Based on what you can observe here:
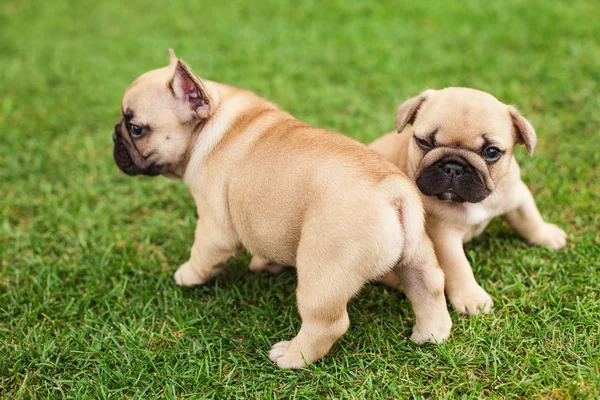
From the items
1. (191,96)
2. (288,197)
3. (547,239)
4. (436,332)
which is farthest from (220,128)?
(547,239)

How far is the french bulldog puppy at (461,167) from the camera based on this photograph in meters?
3.86

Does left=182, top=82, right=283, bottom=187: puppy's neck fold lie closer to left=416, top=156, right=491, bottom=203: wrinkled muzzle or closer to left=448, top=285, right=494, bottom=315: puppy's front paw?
left=416, top=156, right=491, bottom=203: wrinkled muzzle

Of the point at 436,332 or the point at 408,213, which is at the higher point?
the point at 408,213

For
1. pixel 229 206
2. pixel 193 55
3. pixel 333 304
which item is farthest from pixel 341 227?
pixel 193 55

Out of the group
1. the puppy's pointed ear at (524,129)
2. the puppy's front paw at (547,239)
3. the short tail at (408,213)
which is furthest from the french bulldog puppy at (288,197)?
the puppy's front paw at (547,239)

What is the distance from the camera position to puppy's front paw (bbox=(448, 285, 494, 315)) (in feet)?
13.3

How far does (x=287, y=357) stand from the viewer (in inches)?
148

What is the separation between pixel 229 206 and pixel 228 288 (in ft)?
2.73

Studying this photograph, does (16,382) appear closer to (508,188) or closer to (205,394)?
→ (205,394)

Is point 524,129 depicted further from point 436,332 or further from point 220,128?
point 220,128

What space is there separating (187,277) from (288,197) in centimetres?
133

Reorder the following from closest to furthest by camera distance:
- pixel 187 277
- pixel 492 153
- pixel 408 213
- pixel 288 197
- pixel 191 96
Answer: pixel 408 213, pixel 288 197, pixel 492 153, pixel 191 96, pixel 187 277

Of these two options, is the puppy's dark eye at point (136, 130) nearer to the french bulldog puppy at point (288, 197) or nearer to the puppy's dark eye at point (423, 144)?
the french bulldog puppy at point (288, 197)

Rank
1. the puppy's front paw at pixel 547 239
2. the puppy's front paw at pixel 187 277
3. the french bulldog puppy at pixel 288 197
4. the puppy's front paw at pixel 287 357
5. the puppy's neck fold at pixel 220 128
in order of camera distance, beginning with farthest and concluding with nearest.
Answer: the puppy's front paw at pixel 547 239
the puppy's front paw at pixel 187 277
the puppy's neck fold at pixel 220 128
the puppy's front paw at pixel 287 357
the french bulldog puppy at pixel 288 197
